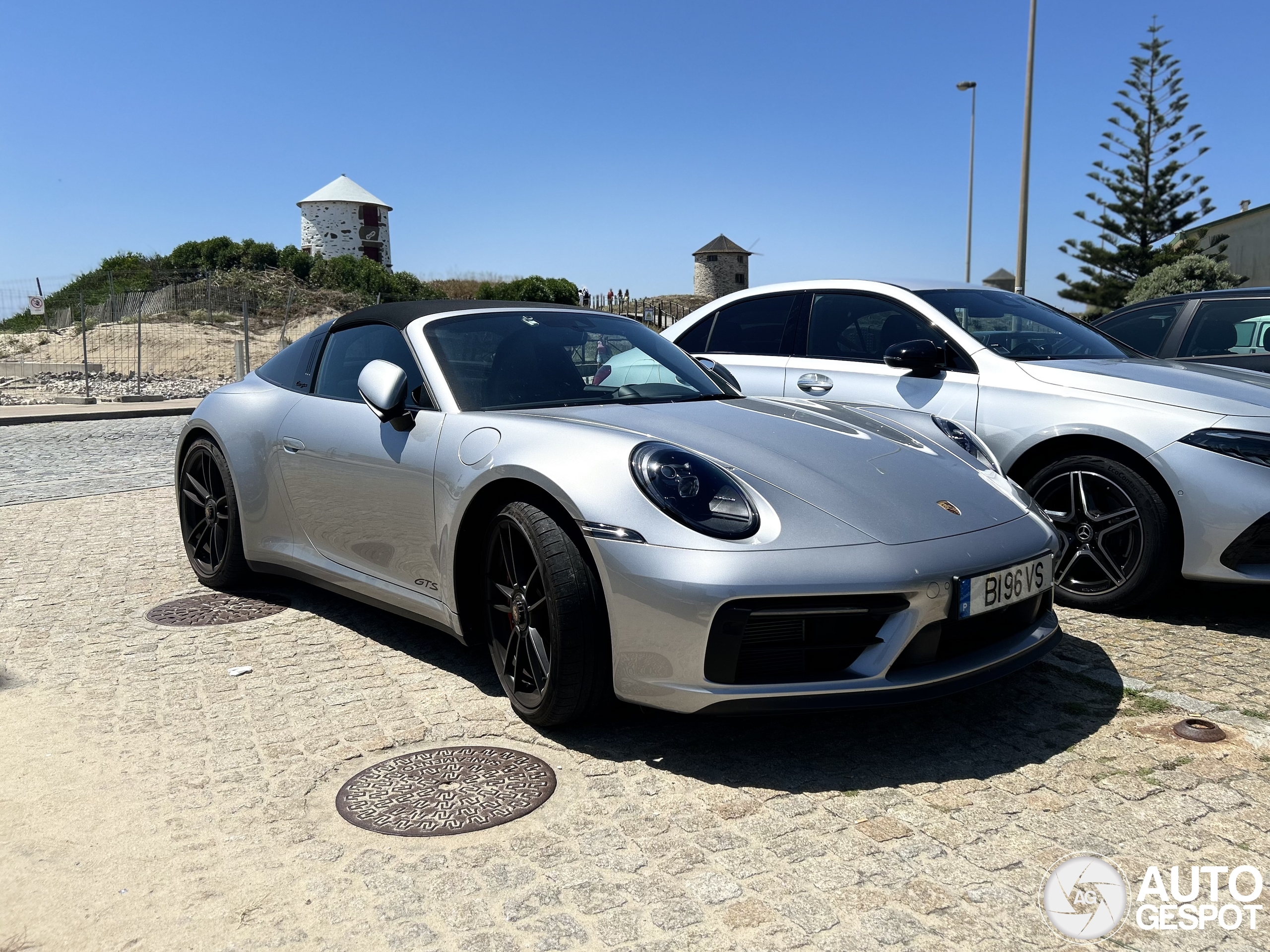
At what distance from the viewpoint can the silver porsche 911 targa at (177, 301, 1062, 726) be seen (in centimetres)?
306

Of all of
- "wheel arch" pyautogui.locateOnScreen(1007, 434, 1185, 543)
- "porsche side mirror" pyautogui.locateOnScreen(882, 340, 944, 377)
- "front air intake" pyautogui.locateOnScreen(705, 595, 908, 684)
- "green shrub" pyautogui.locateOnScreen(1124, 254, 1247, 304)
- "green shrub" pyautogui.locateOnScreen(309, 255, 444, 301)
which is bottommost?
"front air intake" pyautogui.locateOnScreen(705, 595, 908, 684)

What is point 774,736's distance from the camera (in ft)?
11.4

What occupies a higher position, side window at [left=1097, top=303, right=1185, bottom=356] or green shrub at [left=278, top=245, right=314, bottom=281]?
green shrub at [left=278, top=245, right=314, bottom=281]

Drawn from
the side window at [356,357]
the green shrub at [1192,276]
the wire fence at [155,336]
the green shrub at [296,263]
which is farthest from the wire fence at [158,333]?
the side window at [356,357]

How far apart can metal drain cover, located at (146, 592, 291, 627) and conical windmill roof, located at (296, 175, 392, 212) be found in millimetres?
64218

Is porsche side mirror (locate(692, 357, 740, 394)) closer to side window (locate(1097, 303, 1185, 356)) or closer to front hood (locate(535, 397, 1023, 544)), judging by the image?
front hood (locate(535, 397, 1023, 544))

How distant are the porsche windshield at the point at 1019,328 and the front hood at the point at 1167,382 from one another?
0.17 metres

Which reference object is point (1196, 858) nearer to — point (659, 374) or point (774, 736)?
point (774, 736)

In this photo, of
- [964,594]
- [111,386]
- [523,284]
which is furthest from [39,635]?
[523,284]

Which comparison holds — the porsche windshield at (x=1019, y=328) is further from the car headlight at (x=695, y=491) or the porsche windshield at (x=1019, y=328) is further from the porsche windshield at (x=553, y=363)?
the car headlight at (x=695, y=491)

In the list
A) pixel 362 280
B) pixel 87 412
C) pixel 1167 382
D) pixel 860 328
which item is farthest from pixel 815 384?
pixel 362 280

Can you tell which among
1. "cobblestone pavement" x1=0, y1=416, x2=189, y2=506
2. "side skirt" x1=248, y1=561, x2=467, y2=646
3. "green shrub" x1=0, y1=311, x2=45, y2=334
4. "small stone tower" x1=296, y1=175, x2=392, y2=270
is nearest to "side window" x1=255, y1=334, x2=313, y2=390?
"side skirt" x1=248, y1=561, x2=467, y2=646

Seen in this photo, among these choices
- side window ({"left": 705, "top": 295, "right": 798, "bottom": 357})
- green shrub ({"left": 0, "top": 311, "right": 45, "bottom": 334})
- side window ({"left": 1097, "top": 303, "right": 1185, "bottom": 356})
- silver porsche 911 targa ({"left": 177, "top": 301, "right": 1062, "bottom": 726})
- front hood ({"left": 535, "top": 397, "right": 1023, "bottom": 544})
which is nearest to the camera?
silver porsche 911 targa ({"left": 177, "top": 301, "right": 1062, "bottom": 726})

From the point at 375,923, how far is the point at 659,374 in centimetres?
266
